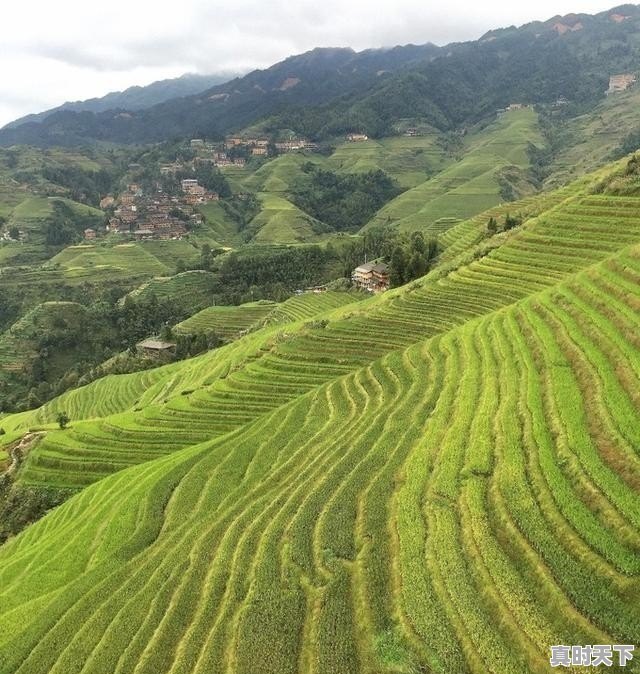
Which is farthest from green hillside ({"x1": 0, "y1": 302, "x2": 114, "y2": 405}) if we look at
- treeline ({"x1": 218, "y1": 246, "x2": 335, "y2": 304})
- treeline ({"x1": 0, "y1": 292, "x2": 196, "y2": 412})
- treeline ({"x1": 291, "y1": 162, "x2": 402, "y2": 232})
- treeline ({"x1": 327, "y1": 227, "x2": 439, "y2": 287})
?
treeline ({"x1": 291, "y1": 162, "x2": 402, "y2": 232})

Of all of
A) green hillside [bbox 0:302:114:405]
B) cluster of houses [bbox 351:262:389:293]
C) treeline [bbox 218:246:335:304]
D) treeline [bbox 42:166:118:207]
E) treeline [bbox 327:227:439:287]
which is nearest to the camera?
treeline [bbox 327:227:439:287]

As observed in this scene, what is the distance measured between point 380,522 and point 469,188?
111m

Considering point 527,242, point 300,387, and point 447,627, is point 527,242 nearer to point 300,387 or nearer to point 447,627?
point 300,387

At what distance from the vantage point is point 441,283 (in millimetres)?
34844

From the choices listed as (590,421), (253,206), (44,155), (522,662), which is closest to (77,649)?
(522,662)

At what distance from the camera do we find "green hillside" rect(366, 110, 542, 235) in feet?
343

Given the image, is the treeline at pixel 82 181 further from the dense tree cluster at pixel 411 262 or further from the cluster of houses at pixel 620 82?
the cluster of houses at pixel 620 82

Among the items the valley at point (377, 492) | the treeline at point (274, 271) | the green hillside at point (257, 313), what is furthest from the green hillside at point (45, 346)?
the treeline at point (274, 271)

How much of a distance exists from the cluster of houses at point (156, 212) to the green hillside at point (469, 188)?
151 feet

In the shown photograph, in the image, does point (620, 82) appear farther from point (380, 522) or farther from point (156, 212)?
point (380, 522)

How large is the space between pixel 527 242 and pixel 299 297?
40.0 meters

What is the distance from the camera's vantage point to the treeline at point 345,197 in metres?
140

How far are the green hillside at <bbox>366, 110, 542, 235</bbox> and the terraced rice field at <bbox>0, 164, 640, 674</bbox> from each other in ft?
235

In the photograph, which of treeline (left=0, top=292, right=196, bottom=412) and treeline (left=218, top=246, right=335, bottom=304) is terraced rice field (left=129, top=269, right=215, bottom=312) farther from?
treeline (left=218, top=246, right=335, bottom=304)
